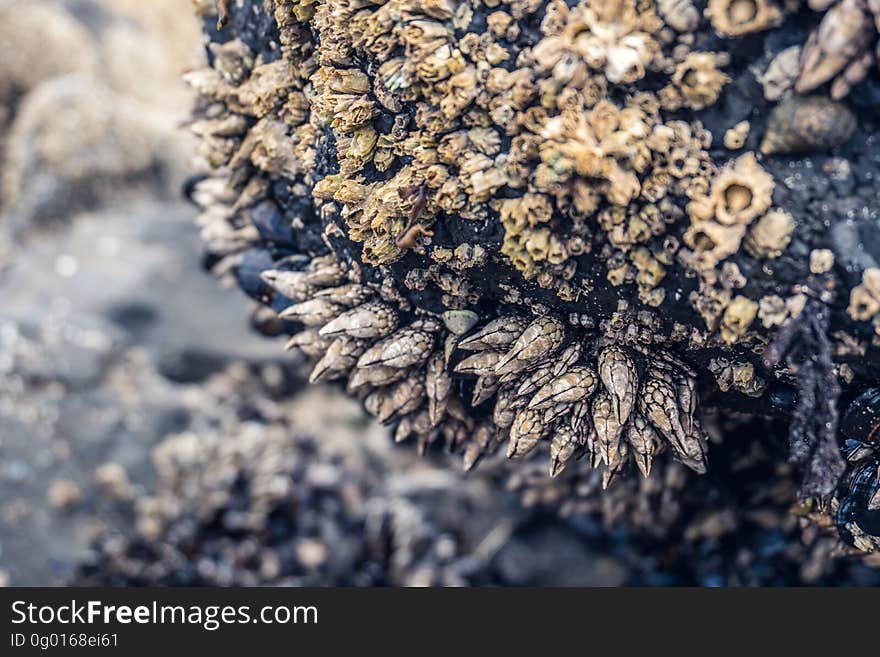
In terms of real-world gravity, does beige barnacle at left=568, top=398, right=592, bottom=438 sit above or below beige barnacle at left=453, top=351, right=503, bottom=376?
below

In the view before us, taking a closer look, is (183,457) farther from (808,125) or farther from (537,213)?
(808,125)

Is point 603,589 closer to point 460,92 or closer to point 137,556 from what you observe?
point 460,92

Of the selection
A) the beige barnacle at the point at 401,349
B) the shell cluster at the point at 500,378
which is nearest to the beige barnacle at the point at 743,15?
the shell cluster at the point at 500,378

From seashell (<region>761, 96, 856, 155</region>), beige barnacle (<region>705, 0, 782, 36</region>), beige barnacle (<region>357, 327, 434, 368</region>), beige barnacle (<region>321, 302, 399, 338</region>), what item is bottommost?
beige barnacle (<region>357, 327, 434, 368</region>)

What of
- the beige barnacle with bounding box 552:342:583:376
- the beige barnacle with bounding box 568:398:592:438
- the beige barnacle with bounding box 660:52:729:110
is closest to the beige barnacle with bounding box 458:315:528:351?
the beige barnacle with bounding box 552:342:583:376

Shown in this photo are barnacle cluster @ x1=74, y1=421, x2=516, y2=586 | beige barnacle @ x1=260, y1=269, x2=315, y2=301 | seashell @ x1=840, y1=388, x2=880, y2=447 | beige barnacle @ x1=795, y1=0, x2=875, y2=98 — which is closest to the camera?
beige barnacle @ x1=795, y1=0, x2=875, y2=98

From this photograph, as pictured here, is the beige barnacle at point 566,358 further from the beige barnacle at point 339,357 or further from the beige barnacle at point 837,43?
the beige barnacle at point 837,43

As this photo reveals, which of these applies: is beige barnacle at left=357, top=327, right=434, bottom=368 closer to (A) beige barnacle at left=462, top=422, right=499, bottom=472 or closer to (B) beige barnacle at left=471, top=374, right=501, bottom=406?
(B) beige barnacle at left=471, top=374, right=501, bottom=406
